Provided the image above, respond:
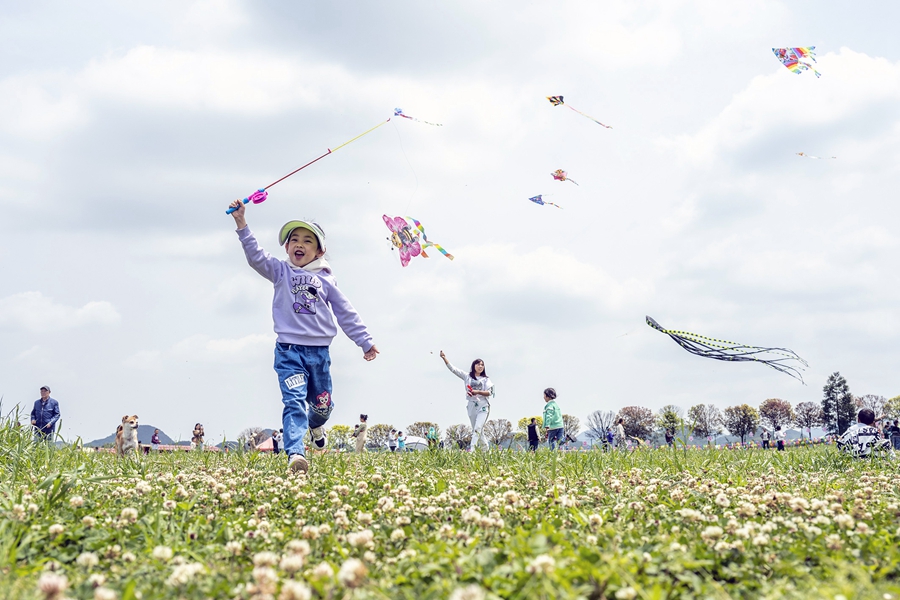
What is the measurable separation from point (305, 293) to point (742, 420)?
94778mm

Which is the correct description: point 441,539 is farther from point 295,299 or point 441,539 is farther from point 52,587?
point 295,299

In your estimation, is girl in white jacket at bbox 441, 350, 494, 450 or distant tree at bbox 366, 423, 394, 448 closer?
girl in white jacket at bbox 441, 350, 494, 450

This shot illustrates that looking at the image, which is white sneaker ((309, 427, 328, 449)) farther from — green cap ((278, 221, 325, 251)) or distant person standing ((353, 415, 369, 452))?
distant person standing ((353, 415, 369, 452))

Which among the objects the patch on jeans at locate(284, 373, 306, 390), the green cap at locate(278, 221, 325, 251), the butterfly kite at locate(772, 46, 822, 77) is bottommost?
the patch on jeans at locate(284, 373, 306, 390)

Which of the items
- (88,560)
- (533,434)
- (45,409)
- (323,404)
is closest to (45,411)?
(45,409)

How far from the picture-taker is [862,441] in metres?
9.33

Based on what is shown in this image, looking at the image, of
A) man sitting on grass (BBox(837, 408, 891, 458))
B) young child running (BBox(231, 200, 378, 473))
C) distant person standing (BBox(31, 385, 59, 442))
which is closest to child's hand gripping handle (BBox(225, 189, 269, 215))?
young child running (BBox(231, 200, 378, 473))

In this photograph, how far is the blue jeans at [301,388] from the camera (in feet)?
22.8

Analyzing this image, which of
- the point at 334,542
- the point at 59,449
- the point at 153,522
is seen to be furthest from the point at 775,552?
the point at 59,449

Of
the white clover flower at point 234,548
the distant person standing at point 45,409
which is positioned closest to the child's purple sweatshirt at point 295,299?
the white clover flower at point 234,548

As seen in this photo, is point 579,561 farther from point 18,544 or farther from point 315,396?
point 315,396

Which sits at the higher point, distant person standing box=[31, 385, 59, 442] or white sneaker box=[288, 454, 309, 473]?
distant person standing box=[31, 385, 59, 442]

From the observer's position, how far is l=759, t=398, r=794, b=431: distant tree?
94188 mm

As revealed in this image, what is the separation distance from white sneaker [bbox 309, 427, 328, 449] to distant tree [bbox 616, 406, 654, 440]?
8867 cm
